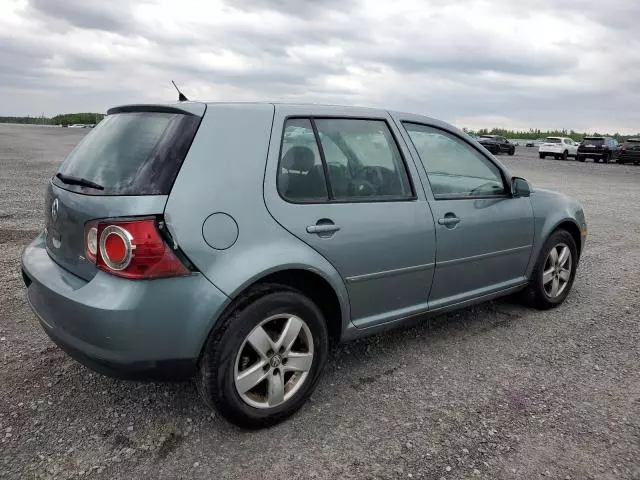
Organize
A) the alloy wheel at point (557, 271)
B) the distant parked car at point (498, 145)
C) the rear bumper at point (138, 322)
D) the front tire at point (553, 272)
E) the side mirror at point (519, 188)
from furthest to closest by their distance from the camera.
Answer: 1. the distant parked car at point (498, 145)
2. the alloy wheel at point (557, 271)
3. the front tire at point (553, 272)
4. the side mirror at point (519, 188)
5. the rear bumper at point (138, 322)

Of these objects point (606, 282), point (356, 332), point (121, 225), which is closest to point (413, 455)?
point (356, 332)

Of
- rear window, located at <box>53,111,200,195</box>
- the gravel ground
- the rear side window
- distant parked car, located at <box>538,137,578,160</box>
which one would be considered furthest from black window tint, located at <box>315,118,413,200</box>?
distant parked car, located at <box>538,137,578,160</box>

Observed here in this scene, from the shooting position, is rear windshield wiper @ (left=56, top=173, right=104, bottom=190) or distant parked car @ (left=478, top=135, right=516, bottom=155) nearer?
rear windshield wiper @ (left=56, top=173, right=104, bottom=190)

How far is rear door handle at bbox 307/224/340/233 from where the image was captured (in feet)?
9.36

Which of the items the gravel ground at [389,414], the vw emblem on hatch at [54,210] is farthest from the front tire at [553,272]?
the vw emblem on hatch at [54,210]

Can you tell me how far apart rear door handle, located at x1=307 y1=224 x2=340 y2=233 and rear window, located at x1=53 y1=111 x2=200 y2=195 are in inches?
28.5

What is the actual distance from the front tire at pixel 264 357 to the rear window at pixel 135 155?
695 mm

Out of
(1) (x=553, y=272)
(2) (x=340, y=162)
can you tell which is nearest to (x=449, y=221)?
(2) (x=340, y=162)

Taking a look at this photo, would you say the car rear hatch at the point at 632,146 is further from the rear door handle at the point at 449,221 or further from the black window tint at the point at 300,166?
the black window tint at the point at 300,166

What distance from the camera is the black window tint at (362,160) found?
3133 mm

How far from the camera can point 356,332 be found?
126 inches

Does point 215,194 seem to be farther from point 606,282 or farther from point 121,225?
point 606,282

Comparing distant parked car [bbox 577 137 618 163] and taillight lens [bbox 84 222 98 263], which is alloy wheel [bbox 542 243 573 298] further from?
distant parked car [bbox 577 137 618 163]

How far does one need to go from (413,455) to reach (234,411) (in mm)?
873
